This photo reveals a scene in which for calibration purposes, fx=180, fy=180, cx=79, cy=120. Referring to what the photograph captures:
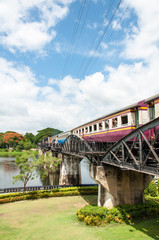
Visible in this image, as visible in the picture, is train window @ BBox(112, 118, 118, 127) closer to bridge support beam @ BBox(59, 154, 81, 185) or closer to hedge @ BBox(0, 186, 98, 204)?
hedge @ BBox(0, 186, 98, 204)

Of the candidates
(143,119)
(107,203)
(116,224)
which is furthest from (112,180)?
(143,119)

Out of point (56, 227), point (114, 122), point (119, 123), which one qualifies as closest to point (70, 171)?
point (114, 122)

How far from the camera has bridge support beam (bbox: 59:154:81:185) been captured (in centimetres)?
3309

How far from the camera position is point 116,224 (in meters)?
14.0

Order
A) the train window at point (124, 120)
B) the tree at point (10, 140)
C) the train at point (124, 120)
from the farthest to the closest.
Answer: the tree at point (10, 140) → the train window at point (124, 120) → the train at point (124, 120)

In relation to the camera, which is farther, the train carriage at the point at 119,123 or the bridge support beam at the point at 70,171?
the bridge support beam at the point at 70,171

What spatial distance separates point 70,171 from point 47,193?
428 inches

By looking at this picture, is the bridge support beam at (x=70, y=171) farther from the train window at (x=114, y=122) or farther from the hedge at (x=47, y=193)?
the train window at (x=114, y=122)

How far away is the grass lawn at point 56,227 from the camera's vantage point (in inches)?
475

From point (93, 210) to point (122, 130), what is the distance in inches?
280

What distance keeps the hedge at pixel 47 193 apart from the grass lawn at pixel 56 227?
156cm

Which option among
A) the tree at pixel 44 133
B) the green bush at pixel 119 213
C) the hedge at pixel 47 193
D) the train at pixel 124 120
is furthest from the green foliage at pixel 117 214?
the tree at pixel 44 133

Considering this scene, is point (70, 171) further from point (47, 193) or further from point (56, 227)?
point (56, 227)

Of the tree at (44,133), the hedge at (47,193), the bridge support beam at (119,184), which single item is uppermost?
the tree at (44,133)
